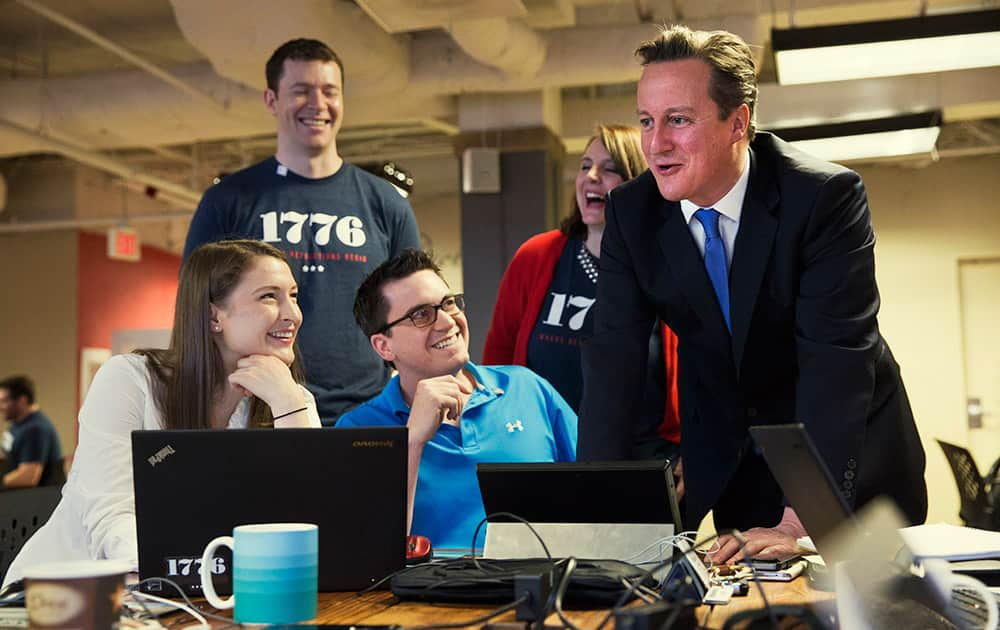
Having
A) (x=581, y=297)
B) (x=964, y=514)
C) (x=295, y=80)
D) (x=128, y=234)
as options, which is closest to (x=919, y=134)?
(x=964, y=514)

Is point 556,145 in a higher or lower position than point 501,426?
higher

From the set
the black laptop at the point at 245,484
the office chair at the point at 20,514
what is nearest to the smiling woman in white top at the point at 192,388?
the office chair at the point at 20,514

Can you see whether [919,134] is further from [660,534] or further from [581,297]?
[660,534]

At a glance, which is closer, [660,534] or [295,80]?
[660,534]

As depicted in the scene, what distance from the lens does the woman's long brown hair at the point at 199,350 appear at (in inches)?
83.1

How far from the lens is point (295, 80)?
10.5 feet

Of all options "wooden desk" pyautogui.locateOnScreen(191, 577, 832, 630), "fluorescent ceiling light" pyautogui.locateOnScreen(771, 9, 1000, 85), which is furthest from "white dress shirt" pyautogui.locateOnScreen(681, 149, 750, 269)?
"fluorescent ceiling light" pyautogui.locateOnScreen(771, 9, 1000, 85)

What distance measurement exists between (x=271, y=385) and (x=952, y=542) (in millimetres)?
1274

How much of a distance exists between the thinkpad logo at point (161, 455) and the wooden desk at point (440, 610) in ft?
0.94

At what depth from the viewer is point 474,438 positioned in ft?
7.98

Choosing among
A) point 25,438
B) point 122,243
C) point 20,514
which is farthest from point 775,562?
point 122,243

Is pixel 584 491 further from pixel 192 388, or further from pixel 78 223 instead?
pixel 78 223

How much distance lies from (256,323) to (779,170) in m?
1.12

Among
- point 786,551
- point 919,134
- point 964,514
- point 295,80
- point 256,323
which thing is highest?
point 919,134
